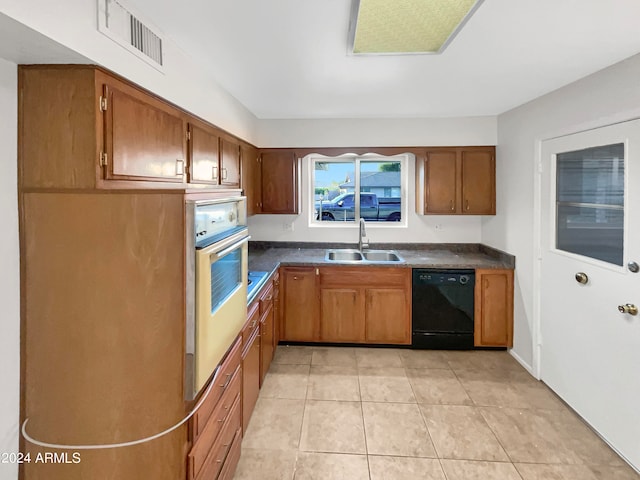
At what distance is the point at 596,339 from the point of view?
90.6 inches

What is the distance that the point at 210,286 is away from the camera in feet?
4.42

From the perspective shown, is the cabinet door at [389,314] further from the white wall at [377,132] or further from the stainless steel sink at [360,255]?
the white wall at [377,132]

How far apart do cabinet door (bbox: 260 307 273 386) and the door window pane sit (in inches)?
90.8

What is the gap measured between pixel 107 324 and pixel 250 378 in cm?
123

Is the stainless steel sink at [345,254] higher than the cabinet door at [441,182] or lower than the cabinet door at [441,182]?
lower

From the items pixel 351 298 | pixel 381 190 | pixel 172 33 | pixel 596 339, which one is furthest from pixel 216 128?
pixel 596 339

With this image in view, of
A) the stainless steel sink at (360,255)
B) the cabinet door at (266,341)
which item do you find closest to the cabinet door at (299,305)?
the cabinet door at (266,341)

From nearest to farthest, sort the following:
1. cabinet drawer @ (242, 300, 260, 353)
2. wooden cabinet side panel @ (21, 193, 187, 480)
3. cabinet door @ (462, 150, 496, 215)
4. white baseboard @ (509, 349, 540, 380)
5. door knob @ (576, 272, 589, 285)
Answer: wooden cabinet side panel @ (21, 193, 187, 480) < cabinet drawer @ (242, 300, 260, 353) < door knob @ (576, 272, 589, 285) < white baseboard @ (509, 349, 540, 380) < cabinet door @ (462, 150, 496, 215)

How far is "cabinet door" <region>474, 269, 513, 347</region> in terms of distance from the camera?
341 centimetres

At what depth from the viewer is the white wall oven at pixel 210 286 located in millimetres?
1257

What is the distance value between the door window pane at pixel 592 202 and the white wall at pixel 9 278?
9.80ft

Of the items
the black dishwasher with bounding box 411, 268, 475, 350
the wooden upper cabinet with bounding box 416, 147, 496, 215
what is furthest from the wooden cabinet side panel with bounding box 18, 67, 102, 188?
the wooden upper cabinet with bounding box 416, 147, 496, 215

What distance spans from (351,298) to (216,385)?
2.08m

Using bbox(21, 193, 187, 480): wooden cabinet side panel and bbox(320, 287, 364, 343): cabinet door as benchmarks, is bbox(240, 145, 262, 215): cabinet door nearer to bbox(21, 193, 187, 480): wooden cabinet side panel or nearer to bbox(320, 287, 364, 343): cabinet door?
bbox(320, 287, 364, 343): cabinet door
